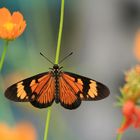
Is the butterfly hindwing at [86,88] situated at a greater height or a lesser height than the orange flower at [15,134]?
lesser

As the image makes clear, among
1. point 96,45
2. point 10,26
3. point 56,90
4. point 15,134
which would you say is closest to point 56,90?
point 56,90

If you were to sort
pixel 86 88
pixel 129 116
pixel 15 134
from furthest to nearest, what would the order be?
1. pixel 15 134
2. pixel 86 88
3. pixel 129 116

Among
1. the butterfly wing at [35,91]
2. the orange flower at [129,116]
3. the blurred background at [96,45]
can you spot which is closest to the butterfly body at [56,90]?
the butterfly wing at [35,91]

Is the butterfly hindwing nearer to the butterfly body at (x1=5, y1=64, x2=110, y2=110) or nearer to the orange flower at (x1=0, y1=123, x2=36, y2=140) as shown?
the butterfly body at (x1=5, y1=64, x2=110, y2=110)

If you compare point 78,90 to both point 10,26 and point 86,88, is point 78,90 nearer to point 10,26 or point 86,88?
point 86,88

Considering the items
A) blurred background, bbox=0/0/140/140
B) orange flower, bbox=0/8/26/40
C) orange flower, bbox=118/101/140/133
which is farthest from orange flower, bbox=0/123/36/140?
blurred background, bbox=0/0/140/140

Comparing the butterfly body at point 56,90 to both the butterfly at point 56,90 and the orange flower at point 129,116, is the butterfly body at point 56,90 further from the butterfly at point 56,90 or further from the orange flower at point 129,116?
the orange flower at point 129,116

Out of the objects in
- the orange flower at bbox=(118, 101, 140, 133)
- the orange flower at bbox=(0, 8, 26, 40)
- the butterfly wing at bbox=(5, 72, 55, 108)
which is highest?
the orange flower at bbox=(0, 8, 26, 40)
